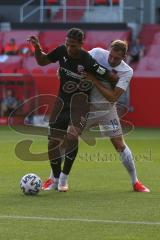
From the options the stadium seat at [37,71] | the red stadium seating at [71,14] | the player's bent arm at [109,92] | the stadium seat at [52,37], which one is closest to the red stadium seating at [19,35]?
the stadium seat at [52,37]

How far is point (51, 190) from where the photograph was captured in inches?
420

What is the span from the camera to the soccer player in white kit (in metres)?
10.4

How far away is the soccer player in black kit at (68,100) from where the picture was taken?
10.3 metres

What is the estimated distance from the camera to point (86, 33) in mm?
31609

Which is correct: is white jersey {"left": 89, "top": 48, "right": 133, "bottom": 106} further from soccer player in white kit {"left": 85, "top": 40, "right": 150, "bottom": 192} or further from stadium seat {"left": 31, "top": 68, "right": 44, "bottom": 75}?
stadium seat {"left": 31, "top": 68, "right": 44, "bottom": 75}

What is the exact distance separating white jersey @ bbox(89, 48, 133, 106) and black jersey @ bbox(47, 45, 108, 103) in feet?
0.45

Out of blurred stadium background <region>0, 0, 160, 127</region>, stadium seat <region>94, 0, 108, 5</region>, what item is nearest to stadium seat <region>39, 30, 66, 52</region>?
blurred stadium background <region>0, 0, 160, 127</region>

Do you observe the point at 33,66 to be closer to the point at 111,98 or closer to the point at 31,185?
the point at 111,98

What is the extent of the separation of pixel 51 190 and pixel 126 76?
1736 millimetres

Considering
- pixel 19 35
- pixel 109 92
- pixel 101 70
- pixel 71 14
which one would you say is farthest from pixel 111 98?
pixel 71 14

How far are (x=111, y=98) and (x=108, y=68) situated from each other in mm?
400

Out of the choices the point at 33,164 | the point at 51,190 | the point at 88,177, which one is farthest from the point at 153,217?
the point at 33,164

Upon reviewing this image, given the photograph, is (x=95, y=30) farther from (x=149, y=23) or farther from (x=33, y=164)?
(x=33, y=164)

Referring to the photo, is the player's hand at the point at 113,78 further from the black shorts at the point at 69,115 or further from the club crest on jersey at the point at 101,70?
the black shorts at the point at 69,115
